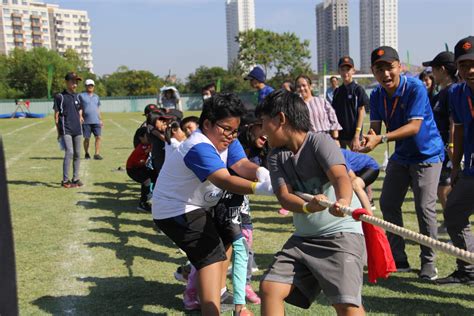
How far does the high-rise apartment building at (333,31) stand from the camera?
94.5 metres

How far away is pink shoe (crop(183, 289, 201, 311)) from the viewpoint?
4004mm

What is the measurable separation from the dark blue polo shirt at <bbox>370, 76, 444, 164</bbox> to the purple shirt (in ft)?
7.08

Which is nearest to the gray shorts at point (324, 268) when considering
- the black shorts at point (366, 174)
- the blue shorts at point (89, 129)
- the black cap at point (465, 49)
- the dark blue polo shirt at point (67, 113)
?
the black shorts at point (366, 174)

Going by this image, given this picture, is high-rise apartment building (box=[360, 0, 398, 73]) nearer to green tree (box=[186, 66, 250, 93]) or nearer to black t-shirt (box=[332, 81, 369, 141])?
green tree (box=[186, 66, 250, 93])

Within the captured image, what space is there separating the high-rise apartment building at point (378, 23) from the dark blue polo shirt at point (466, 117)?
9019 centimetres

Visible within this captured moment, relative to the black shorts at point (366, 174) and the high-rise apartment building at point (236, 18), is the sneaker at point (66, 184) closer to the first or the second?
→ the black shorts at point (366, 174)

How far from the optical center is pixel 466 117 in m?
3.96

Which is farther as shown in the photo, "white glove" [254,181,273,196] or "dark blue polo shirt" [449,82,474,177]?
"dark blue polo shirt" [449,82,474,177]

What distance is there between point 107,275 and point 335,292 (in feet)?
A: 9.53

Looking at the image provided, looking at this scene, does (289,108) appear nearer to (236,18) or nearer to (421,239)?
(421,239)

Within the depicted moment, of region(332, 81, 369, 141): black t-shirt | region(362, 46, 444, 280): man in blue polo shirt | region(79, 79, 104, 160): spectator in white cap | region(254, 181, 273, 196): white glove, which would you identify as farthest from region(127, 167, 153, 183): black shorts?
region(79, 79, 104, 160): spectator in white cap

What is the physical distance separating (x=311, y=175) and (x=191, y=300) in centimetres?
184

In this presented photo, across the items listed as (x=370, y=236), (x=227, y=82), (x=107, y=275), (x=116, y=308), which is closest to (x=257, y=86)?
(x=107, y=275)

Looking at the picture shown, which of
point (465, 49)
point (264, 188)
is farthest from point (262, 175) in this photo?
point (465, 49)
